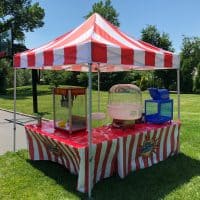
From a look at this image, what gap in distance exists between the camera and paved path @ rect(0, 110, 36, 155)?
7.59m

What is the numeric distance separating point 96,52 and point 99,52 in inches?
2.1

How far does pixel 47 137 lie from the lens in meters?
5.38

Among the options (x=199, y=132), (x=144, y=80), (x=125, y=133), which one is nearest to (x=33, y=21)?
(x=144, y=80)

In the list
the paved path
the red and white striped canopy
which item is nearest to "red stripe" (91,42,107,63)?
the red and white striped canopy

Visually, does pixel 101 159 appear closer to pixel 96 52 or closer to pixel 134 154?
pixel 134 154

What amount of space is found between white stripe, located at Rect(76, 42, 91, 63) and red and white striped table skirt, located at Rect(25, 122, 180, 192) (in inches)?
47.3

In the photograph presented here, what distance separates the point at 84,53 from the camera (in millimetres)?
4301

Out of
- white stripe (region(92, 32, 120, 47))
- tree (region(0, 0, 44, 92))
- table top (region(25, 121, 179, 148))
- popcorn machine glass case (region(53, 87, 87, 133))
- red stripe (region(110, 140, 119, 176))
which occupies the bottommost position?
red stripe (region(110, 140, 119, 176))

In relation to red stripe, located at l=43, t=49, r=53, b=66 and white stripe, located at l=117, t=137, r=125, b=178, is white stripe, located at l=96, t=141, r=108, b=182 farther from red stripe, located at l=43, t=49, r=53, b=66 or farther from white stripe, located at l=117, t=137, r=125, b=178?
red stripe, located at l=43, t=49, r=53, b=66

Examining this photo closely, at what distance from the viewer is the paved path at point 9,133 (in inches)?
299

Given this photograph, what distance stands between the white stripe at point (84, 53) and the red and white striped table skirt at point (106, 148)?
3.94ft

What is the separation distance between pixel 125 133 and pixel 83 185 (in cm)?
113

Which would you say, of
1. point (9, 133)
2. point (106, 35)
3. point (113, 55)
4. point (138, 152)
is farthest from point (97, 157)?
point (9, 133)

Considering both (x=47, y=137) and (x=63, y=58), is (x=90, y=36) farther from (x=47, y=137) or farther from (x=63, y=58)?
(x=47, y=137)
